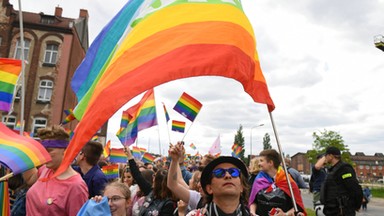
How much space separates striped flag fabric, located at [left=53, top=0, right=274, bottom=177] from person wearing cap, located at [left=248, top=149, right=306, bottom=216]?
1.36m

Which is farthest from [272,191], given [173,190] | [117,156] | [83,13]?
[83,13]

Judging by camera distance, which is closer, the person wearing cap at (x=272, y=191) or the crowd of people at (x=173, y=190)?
the crowd of people at (x=173, y=190)

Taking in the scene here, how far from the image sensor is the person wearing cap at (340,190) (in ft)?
15.9

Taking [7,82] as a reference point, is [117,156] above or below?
below

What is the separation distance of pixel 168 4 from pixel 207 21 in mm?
456

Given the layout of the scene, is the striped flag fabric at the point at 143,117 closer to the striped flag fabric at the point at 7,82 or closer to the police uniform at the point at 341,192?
the striped flag fabric at the point at 7,82

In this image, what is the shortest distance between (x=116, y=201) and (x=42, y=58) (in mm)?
26803

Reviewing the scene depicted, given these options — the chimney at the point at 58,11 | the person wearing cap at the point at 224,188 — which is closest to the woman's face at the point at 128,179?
the person wearing cap at the point at 224,188

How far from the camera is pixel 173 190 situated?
11.0 feet

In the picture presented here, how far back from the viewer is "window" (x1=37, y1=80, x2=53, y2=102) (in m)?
26.2

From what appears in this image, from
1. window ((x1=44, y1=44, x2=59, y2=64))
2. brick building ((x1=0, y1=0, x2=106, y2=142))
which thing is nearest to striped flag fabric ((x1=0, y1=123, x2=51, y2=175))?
brick building ((x1=0, y1=0, x2=106, y2=142))

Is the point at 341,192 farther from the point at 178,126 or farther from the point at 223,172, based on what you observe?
the point at 223,172

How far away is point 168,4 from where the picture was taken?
132 inches

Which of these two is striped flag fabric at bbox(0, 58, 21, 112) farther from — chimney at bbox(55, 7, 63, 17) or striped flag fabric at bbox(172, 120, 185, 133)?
chimney at bbox(55, 7, 63, 17)
